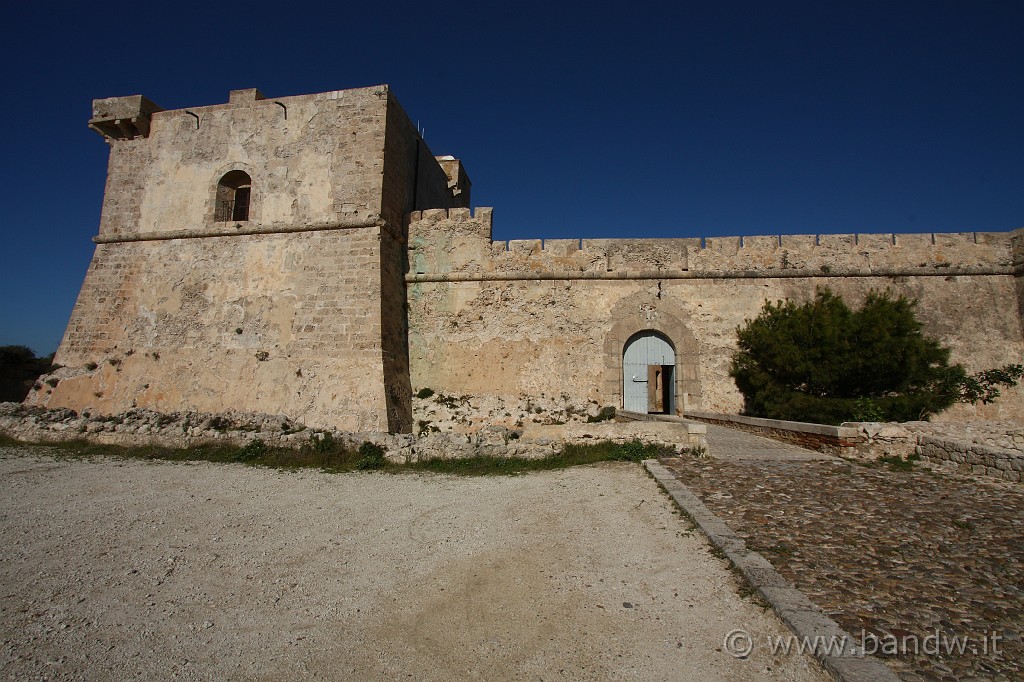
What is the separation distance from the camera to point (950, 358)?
10.9 m

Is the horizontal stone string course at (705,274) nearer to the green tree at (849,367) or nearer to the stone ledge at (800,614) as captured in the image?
the green tree at (849,367)

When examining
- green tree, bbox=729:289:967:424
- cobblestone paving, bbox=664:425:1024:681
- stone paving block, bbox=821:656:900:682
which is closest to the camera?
stone paving block, bbox=821:656:900:682

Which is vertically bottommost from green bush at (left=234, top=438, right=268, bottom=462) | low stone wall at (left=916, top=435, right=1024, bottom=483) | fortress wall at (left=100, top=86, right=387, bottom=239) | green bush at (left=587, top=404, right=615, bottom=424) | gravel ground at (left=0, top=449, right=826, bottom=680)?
gravel ground at (left=0, top=449, right=826, bottom=680)

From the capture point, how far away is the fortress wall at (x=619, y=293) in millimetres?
11312

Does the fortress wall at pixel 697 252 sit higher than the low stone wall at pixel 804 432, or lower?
higher

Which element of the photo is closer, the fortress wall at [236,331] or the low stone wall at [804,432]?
the low stone wall at [804,432]

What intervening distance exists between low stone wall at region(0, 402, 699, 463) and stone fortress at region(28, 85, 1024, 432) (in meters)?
0.79

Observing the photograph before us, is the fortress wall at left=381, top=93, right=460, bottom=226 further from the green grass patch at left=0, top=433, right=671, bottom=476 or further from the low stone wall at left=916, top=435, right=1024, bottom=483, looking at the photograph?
the low stone wall at left=916, top=435, right=1024, bottom=483

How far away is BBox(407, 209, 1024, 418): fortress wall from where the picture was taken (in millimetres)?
11312

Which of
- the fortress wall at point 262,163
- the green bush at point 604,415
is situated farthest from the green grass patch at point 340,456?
the fortress wall at point 262,163

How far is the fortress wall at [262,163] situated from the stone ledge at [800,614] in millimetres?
9322

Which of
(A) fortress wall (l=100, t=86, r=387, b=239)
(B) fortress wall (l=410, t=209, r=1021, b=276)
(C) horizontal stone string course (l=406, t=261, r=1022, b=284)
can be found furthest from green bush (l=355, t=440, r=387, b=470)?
(B) fortress wall (l=410, t=209, r=1021, b=276)

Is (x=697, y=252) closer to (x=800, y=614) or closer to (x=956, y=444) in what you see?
(x=956, y=444)

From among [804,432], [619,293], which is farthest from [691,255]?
[804,432]
